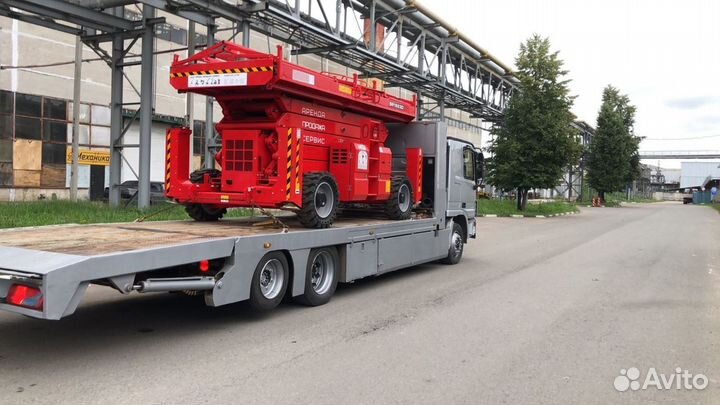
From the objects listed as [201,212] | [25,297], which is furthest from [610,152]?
[25,297]

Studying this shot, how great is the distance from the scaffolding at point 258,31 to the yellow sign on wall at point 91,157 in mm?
7061

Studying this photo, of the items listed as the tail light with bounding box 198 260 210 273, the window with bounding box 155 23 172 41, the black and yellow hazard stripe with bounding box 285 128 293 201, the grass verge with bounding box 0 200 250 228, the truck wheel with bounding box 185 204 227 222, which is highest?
the window with bounding box 155 23 172 41

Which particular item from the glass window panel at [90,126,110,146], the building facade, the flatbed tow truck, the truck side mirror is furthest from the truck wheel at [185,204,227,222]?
the glass window panel at [90,126,110,146]

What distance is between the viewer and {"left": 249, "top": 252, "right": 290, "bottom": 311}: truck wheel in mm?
6496

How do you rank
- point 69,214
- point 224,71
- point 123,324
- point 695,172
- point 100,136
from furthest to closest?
point 695,172
point 100,136
point 69,214
point 224,71
point 123,324

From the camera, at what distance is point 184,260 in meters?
5.55

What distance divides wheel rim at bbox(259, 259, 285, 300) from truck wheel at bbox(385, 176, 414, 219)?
12.4 ft

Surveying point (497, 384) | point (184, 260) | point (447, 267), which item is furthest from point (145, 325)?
point (447, 267)

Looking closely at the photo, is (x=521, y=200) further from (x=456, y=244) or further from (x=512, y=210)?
(x=456, y=244)

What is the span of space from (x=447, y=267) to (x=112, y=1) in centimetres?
1081

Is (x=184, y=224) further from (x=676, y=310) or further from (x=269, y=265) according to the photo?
(x=676, y=310)

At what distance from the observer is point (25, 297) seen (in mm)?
4621

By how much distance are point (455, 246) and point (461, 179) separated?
144 cm

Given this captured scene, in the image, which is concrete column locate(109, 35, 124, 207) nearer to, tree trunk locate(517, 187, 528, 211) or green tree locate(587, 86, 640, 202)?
tree trunk locate(517, 187, 528, 211)
